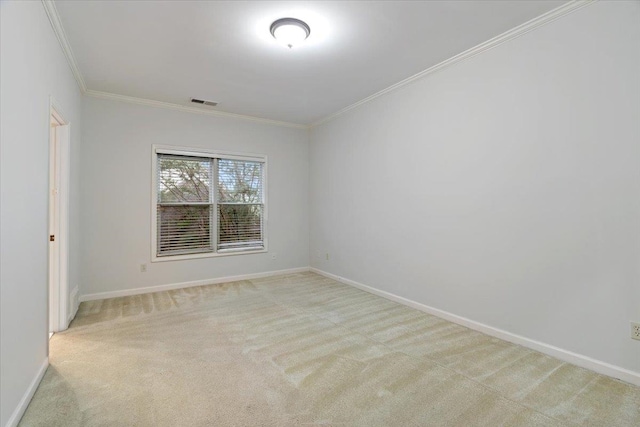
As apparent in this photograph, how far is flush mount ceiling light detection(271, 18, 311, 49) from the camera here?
2600mm

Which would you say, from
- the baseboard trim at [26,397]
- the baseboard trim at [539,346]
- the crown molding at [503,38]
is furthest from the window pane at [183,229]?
the crown molding at [503,38]

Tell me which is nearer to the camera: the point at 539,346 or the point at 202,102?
the point at 539,346

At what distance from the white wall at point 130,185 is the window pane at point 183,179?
195 mm

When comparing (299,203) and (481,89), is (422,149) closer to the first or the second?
(481,89)

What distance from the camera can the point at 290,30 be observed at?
2.64 m

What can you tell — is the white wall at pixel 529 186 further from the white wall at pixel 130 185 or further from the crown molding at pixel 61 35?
the crown molding at pixel 61 35

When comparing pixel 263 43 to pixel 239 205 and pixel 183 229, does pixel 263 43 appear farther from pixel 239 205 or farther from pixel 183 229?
pixel 183 229

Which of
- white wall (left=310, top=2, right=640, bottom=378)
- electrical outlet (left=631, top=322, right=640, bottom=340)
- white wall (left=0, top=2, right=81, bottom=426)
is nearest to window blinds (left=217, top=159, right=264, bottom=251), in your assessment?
white wall (left=310, top=2, right=640, bottom=378)

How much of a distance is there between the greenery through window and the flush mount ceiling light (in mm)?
2726

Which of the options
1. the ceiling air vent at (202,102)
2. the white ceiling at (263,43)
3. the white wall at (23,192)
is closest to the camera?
the white wall at (23,192)

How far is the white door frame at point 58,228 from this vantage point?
3.07 meters

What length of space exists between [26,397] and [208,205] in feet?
10.9

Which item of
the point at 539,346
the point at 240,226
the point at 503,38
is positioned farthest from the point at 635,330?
the point at 240,226

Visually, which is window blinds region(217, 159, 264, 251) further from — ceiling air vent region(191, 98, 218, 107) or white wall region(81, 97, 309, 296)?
ceiling air vent region(191, 98, 218, 107)
